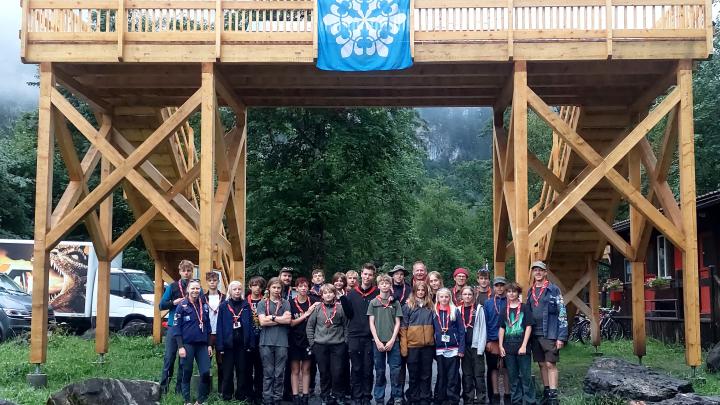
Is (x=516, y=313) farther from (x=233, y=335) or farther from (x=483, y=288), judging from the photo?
(x=233, y=335)

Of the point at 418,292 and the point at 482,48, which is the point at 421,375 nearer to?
the point at 418,292

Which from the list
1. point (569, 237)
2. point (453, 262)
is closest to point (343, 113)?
point (569, 237)

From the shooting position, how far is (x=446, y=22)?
1341 centimetres

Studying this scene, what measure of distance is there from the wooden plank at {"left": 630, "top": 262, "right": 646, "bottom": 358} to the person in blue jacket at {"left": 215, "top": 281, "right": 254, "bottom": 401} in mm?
7824

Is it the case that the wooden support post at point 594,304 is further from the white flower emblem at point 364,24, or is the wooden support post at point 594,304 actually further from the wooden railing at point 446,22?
the white flower emblem at point 364,24

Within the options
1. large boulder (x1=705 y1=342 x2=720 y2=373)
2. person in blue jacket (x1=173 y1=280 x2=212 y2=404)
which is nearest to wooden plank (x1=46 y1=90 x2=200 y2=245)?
person in blue jacket (x1=173 y1=280 x2=212 y2=404)

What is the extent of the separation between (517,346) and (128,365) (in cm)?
751

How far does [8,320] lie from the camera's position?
20.3 meters

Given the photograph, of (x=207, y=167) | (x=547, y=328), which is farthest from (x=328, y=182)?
(x=547, y=328)

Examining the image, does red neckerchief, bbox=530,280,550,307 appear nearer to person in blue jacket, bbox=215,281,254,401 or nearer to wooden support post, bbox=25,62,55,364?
person in blue jacket, bbox=215,281,254,401

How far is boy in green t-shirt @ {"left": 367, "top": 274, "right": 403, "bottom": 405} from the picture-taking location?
11.2 metres

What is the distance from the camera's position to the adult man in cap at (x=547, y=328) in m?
11.2

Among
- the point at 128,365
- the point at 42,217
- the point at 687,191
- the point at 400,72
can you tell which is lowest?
the point at 128,365

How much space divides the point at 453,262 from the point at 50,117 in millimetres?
50794
